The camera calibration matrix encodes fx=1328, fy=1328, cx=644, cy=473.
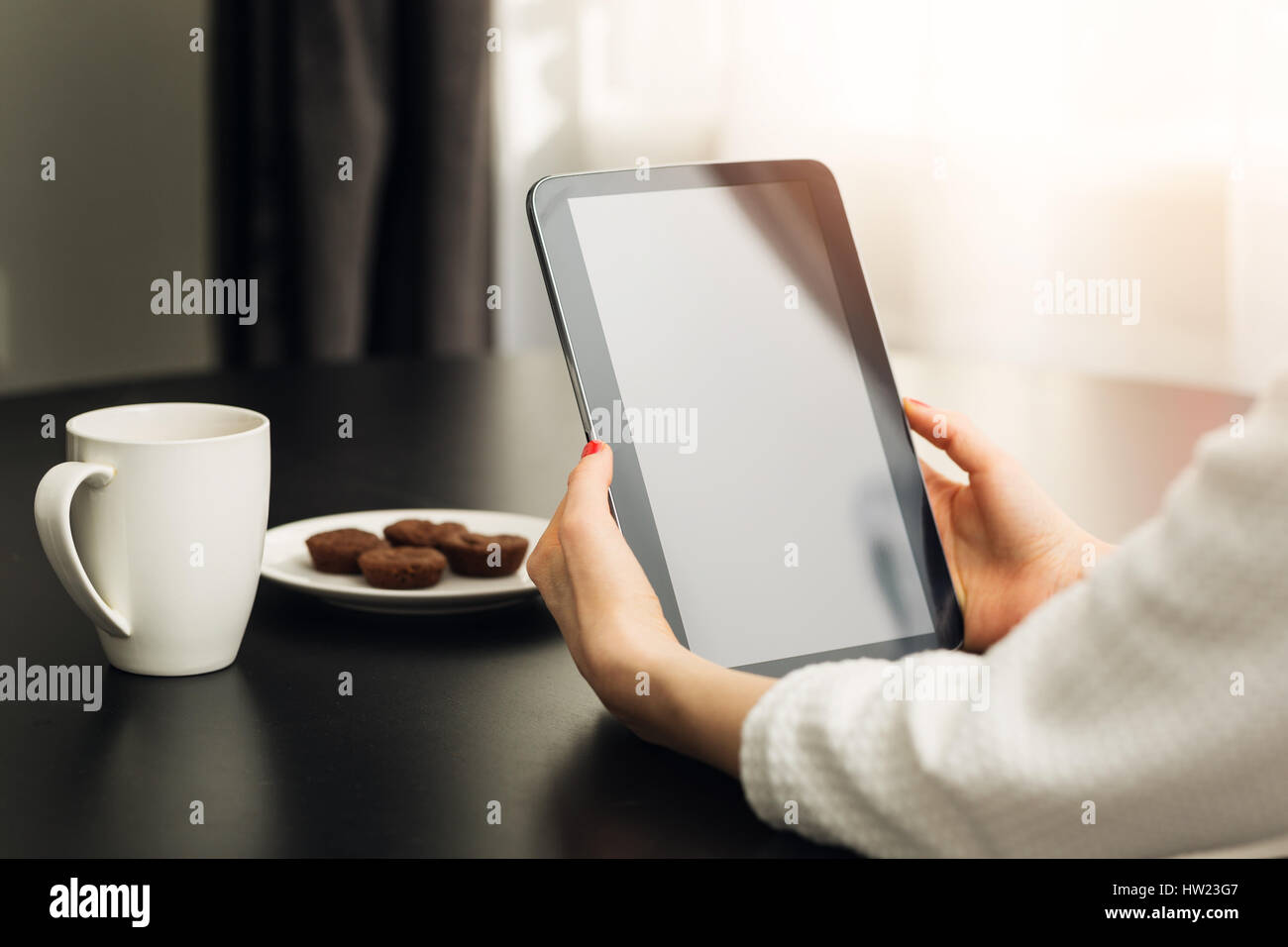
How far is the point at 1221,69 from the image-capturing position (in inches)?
92.6

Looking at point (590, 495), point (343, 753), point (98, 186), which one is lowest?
point (343, 753)

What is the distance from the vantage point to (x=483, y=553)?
2.85 ft

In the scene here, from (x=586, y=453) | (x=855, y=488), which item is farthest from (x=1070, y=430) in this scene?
(x=586, y=453)

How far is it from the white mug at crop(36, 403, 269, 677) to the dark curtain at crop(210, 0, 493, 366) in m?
2.03

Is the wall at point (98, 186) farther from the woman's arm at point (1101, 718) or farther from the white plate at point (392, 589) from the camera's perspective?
the woman's arm at point (1101, 718)

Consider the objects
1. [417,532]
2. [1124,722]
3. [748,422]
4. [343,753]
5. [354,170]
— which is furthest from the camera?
[354,170]

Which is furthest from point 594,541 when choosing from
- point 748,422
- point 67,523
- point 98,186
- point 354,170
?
point 98,186

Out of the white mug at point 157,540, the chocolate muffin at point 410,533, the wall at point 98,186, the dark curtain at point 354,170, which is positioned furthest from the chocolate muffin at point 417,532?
the wall at point 98,186

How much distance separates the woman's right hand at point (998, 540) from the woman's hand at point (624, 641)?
10.0 inches

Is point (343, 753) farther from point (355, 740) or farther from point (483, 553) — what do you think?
point (483, 553)

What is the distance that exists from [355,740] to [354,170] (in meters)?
2.22
